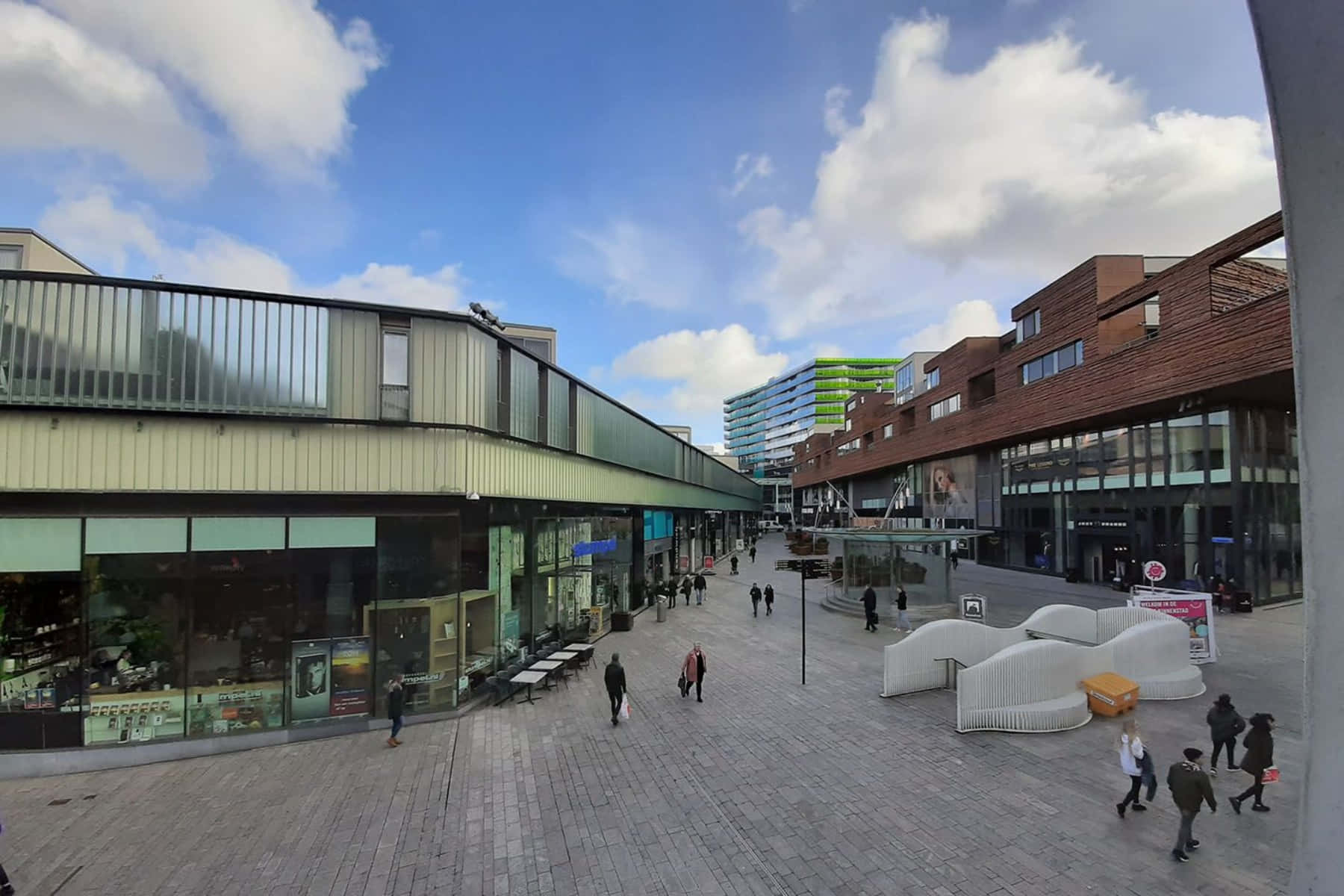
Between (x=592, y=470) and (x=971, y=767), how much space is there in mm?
12668

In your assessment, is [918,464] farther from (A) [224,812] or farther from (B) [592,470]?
(A) [224,812]

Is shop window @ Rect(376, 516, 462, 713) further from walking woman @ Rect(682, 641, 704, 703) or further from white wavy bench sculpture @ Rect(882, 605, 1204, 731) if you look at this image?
white wavy bench sculpture @ Rect(882, 605, 1204, 731)

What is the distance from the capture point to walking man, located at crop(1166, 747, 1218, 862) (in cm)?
709

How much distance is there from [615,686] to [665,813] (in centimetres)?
364

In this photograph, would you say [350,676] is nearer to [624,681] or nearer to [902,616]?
[624,681]

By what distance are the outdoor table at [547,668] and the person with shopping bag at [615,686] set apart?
2.68m

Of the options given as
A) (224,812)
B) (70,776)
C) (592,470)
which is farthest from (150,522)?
(592,470)

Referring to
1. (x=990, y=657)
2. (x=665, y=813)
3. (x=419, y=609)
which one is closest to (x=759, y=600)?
(x=990, y=657)

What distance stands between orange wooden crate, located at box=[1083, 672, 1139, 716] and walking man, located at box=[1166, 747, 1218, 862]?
530cm

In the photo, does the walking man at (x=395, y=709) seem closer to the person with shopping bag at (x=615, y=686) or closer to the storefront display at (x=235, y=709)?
the storefront display at (x=235, y=709)

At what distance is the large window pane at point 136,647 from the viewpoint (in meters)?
10.6

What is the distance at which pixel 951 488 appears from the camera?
48.4 m

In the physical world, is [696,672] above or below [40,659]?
below

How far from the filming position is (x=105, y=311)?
10492 mm
